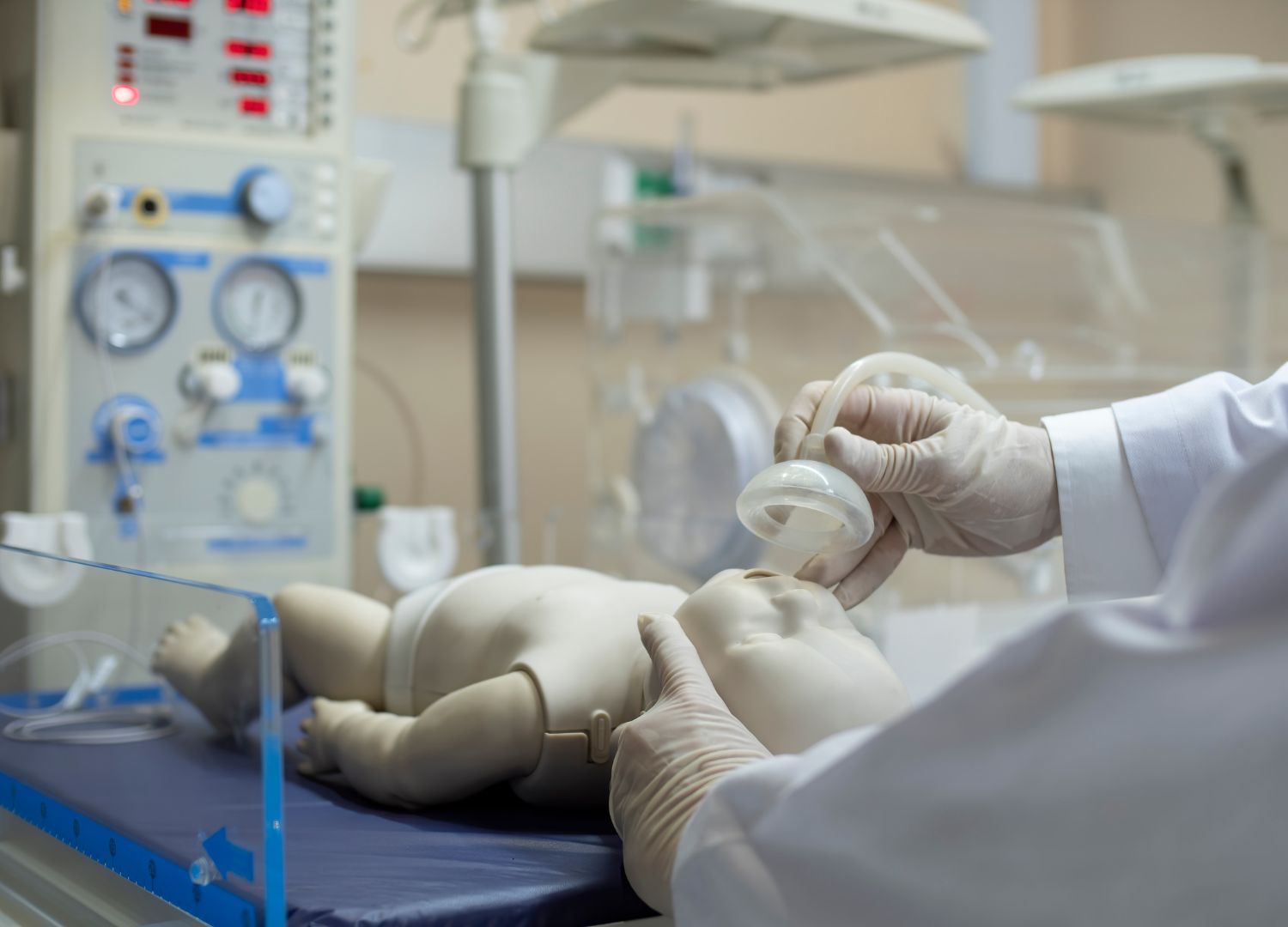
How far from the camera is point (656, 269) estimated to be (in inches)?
103

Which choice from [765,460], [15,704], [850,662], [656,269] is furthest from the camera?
[656,269]

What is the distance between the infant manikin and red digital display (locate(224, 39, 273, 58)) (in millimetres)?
1009

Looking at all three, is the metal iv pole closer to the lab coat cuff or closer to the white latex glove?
the lab coat cuff

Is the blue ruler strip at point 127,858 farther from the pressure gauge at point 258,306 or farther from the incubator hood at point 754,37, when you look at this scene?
the incubator hood at point 754,37

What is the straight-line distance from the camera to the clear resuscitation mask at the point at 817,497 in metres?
0.95

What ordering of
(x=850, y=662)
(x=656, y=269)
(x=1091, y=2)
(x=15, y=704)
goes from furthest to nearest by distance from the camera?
(x=1091, y=2)
(x=656, y=269)
(x=15, y=704)
(x=850, y=662)

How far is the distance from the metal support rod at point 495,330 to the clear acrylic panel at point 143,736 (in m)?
0.88

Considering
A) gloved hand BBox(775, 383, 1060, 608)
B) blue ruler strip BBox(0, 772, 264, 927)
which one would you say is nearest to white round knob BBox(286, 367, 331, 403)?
blue ruler strip BBox(0, 772, 264, 927)

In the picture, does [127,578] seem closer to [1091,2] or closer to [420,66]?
[420,66]

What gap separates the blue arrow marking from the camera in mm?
801

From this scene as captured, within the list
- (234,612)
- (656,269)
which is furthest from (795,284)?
(234,612)

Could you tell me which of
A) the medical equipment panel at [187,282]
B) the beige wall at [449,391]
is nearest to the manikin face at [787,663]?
the medical equipment panel at [187,282]

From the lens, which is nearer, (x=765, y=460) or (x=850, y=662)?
(x=850, y=662)

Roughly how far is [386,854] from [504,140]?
64.6 inches
